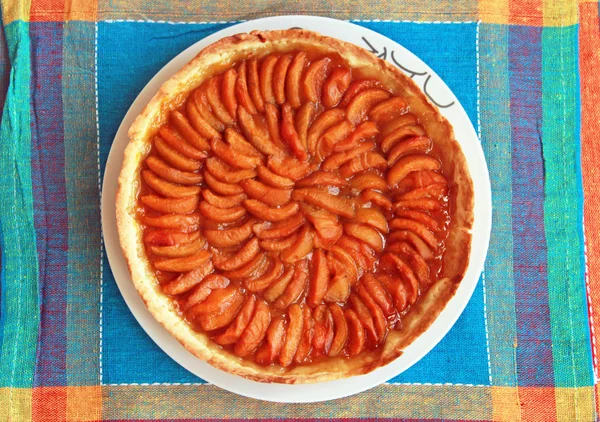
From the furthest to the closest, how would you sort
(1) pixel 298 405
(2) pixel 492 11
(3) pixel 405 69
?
(2) pixel 492 11, (1) pixel 298 405, (3) pixel 405 69

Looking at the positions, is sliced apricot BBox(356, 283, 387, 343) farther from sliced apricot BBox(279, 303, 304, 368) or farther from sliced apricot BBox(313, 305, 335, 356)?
sliced apricot BBox(279, 303, 304, 368)

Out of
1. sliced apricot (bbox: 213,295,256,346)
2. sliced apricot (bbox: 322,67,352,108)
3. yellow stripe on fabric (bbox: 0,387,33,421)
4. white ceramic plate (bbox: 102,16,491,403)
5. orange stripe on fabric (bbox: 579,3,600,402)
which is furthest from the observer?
orange stripe on fabric (bbox: 579,3,600,402)

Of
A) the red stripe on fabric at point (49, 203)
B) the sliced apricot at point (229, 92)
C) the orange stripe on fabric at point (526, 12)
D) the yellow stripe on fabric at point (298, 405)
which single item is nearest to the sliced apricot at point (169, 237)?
the sliced apricot at point (229, 92)

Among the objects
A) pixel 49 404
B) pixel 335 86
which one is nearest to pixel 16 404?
pixel 49 404

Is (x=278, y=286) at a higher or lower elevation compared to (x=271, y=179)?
lower

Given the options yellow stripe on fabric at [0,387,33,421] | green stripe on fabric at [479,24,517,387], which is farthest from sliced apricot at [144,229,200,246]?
green stripe on fabric at [479,24,517,387]

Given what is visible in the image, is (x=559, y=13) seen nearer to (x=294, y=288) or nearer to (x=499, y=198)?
(x=499, y=198)
